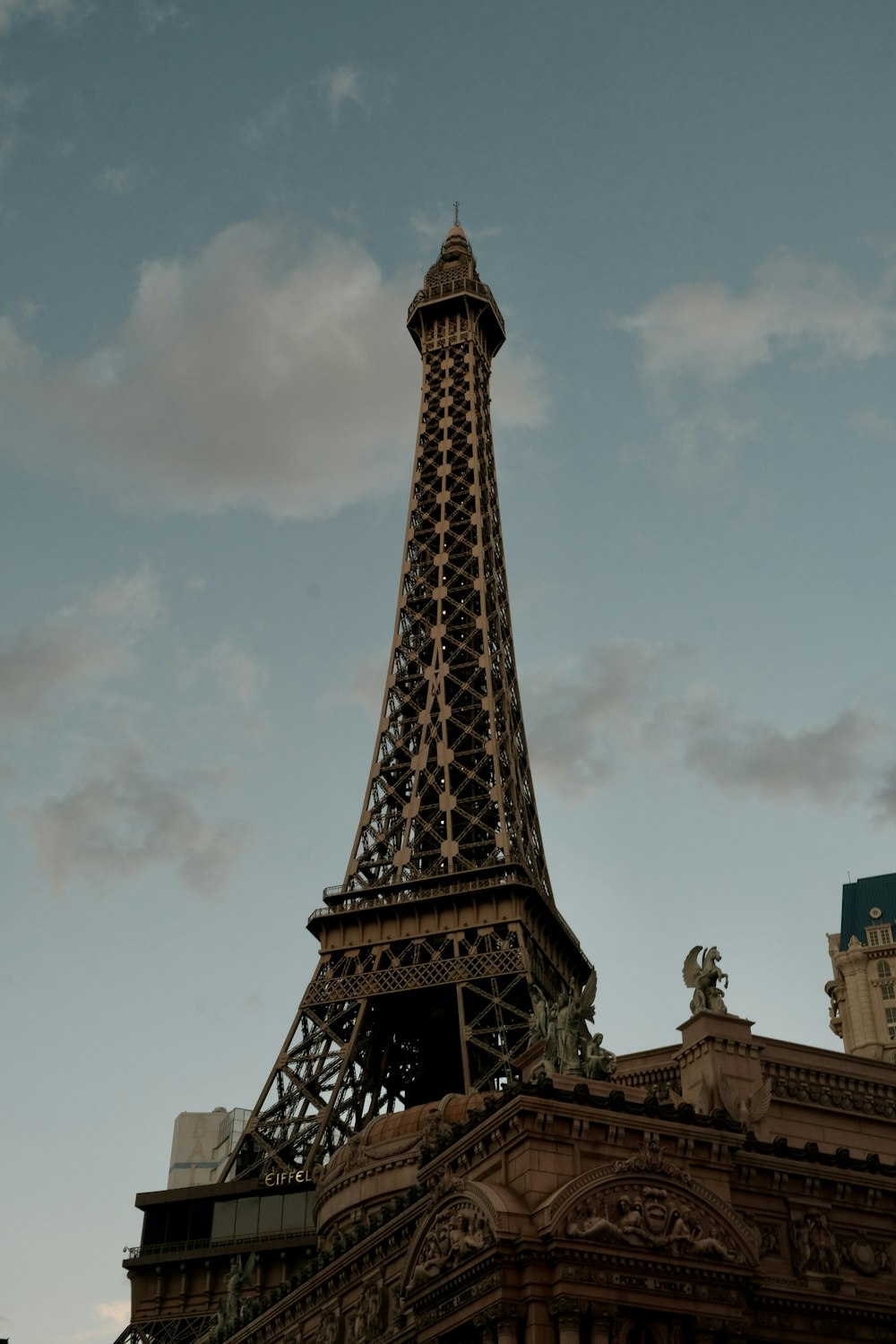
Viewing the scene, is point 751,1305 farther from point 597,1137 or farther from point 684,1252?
point 597,1137

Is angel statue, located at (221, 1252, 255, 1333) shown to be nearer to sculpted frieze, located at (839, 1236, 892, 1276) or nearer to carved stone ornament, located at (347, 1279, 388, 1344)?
carved stone ornament, located at (347, 1279, 388, 1344)

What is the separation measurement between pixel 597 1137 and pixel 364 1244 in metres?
9.73

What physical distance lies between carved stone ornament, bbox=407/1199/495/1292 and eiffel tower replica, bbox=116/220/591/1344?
3313cm

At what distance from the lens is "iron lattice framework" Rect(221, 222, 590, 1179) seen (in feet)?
280

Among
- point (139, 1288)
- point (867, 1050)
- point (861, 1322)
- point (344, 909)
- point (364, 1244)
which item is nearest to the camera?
point (861, 1322)

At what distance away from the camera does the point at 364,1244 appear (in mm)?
40844

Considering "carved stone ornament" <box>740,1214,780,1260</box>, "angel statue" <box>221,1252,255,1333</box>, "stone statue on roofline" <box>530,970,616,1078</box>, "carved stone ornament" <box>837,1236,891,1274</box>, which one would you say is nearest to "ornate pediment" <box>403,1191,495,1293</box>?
"stone statue on roofline" <box>530,970,616,1078</box>

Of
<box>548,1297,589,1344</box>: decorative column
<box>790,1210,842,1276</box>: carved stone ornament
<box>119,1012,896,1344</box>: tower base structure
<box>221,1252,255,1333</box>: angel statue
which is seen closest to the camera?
<box>548,1297,589,1344</box>: decorative column

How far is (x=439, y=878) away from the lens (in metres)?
91.8

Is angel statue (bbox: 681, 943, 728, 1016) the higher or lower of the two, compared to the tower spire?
lower

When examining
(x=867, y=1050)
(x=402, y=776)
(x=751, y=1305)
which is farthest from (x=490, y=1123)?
(x=867, y=1050)

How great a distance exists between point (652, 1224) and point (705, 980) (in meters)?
9.93

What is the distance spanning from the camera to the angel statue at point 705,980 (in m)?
42.4

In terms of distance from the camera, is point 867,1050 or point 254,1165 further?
point 867,1050
